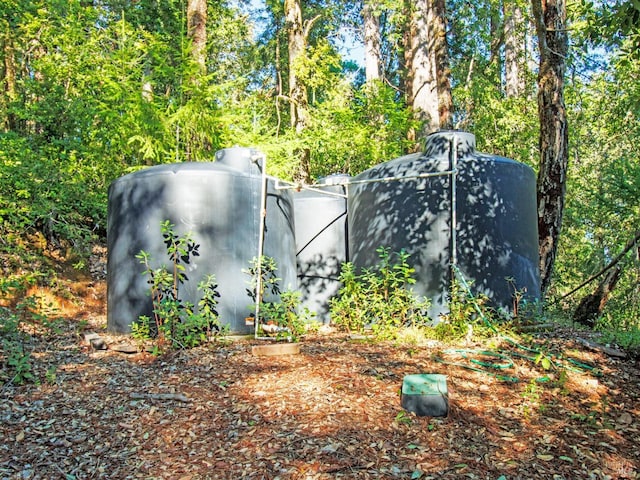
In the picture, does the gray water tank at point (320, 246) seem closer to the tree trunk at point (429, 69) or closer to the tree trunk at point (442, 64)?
the tree trunk at point (429, 69)

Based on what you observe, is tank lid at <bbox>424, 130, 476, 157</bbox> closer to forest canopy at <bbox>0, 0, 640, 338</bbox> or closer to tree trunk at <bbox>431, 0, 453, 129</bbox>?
forest canopy at <bbox>0, 0, 640, 338</bbox>

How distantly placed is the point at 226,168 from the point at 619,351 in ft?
16.8

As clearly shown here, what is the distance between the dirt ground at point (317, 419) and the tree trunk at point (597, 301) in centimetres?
569

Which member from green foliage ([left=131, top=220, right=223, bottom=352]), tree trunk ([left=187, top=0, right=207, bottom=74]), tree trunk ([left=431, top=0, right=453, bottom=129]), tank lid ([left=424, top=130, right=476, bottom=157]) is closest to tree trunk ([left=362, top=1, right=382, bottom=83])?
tree trunk ([left=431, top=0, right=453, bottom=129])

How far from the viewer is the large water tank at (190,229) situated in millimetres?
6531

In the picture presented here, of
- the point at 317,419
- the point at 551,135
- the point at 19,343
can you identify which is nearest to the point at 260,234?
the point at 19,343

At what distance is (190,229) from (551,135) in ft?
20.1

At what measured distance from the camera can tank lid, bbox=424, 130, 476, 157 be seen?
23.2ft

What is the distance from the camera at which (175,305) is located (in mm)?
5883

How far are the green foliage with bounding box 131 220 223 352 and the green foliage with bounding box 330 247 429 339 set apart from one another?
1652mm

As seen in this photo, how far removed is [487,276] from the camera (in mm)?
6719

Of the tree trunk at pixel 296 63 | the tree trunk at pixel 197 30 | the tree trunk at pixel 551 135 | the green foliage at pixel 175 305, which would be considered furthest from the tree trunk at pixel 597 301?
the tree trunk at pixel 197 30

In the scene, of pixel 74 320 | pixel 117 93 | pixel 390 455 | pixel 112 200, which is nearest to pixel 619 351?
pixel 390 455

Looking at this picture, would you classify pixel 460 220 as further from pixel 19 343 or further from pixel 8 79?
pixel 8 79
